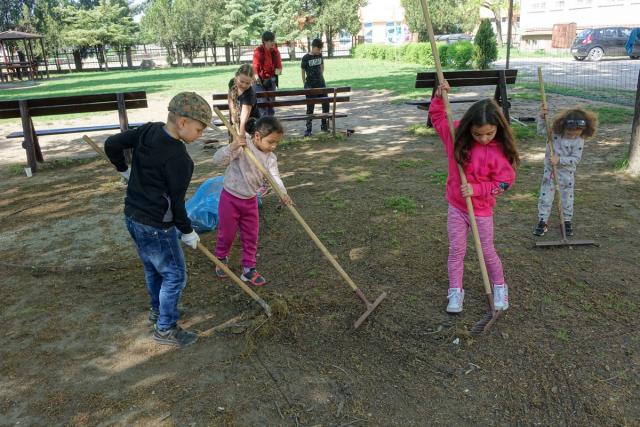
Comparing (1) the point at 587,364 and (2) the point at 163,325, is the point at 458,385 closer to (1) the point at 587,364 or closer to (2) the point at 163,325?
(1) the point at 587,364

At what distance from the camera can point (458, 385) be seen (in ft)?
9.18

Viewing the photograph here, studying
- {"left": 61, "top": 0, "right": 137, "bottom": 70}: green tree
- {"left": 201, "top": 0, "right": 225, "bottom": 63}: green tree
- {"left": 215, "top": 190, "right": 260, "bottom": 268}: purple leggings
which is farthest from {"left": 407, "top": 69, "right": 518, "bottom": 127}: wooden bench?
{"left": 61, "top": 0, "right": 137, "bottom": 70}: green tree

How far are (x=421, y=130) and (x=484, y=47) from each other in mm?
13385

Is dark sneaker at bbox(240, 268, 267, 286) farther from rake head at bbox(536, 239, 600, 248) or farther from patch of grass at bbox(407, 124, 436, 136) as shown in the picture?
patch of grass at bbox(407, 124, 436, 136)

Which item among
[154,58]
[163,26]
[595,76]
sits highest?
[163,26]

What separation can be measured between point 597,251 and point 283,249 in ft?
8.89

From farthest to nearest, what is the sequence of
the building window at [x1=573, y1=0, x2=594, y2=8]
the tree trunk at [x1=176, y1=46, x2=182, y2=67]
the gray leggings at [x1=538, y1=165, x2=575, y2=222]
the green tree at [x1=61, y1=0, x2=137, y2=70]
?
the tree trunk at [x1=176, y1=46, x2=182, y2=67] → the green tree at [x1=61, y1=0, x2=137, y2=70] → the building window at [x1=573, y1=0, x2=594, y2=8] → the gray leggings at [x1=538, y1=165, x2=575, y2=222]

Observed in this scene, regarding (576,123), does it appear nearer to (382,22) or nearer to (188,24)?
(188,24)

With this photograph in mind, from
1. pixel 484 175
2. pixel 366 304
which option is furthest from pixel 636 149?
pixel 366 304

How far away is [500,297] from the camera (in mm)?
3430

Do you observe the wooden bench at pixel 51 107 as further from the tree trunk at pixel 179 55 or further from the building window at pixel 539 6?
the building window at pixel 539 6

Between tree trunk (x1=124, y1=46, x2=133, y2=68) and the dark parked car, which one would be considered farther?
tree trunk (x1=124, y1=46, x2=133, y2=68)

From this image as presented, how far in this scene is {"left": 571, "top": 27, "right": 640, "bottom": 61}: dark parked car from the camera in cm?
2294

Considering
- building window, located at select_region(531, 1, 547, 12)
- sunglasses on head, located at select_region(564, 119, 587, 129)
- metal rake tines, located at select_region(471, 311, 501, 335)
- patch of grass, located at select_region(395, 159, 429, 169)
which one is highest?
building window, located at select_region(531, 1, 547, 12)
